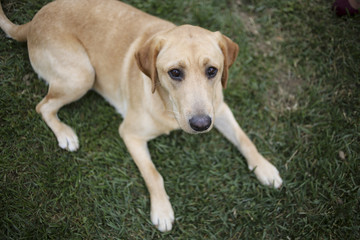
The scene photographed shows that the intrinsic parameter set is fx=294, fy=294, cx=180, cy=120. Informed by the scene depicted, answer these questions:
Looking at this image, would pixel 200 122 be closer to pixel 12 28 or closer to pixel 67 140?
pixel 67 140

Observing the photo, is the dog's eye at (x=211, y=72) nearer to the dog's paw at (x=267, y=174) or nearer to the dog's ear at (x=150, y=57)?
the dog's ear at (x=150, y=57)

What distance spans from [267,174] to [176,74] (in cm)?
193

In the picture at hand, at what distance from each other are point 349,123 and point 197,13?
9.44 feet

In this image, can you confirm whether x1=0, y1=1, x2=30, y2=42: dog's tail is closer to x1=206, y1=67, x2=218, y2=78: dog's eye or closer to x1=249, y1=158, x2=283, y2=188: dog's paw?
x1=206, y1=67, x2=218, y2=78: dog's eye

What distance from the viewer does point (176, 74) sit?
2910 millimetres

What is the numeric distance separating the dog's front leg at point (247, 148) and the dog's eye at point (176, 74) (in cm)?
107

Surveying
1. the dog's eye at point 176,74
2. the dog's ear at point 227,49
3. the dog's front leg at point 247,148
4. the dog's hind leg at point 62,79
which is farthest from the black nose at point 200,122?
the dog's hind leg at point 62,79

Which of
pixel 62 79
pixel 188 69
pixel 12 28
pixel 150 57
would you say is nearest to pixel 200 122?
pixel 188 69

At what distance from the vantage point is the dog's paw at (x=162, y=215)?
3.58 m

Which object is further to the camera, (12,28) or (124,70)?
(12,28)

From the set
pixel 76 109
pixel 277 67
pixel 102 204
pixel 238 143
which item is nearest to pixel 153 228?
pixel 102 204

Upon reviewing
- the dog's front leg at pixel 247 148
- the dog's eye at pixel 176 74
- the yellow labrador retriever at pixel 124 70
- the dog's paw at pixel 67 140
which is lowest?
the dog's paw at pixel 67 140

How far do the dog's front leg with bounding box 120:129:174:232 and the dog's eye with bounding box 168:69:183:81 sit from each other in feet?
3.97

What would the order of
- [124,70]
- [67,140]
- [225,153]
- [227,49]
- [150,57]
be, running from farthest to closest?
1. [225,153]
2. [67,140]
3. [124,70]
4. [227,49]
5. [150,57]
